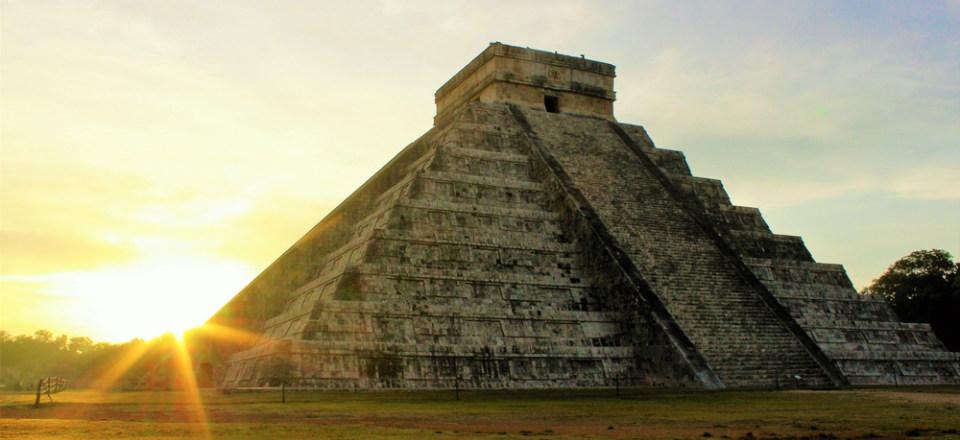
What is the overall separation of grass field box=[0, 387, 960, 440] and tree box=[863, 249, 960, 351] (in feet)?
66.8

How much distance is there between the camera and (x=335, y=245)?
31.7m

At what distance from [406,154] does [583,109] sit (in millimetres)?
7364

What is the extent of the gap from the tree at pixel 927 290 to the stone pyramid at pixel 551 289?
A: 1161 centimetres

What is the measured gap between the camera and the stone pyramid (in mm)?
22953

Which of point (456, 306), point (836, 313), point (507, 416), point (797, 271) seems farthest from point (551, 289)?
point (507, 416)

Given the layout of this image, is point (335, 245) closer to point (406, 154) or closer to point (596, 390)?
point (406, 154)

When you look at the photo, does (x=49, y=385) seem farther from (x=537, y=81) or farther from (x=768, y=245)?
(x=768, y=245)

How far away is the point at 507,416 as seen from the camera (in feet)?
48.7

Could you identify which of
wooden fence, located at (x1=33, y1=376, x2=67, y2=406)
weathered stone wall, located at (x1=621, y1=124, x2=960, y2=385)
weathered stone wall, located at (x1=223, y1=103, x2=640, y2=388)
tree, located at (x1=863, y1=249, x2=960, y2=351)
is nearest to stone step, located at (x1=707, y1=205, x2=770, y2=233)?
weathered stone wall, located at (x1=621, y1=124, x2=960, y2=385)

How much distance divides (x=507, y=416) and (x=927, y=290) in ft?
110

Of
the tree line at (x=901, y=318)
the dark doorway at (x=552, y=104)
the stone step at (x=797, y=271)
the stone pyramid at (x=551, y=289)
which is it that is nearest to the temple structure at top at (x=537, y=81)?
the dark doorway at (x=552, y=104)

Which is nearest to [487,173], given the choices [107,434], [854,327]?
[854,327]

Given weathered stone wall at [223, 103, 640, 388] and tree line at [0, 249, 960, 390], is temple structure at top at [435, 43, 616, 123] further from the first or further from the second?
tree line at [0, 249, 960, 390]

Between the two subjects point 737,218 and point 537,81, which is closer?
point 737,218
